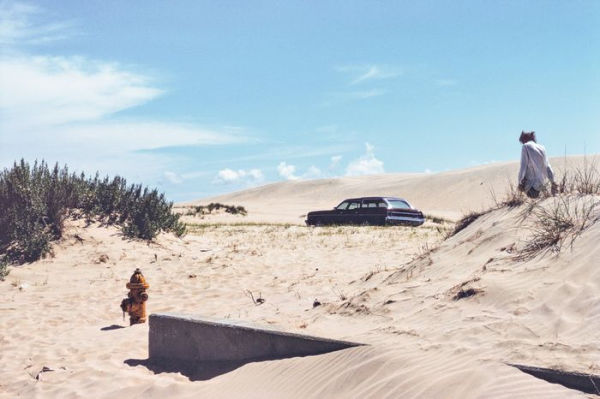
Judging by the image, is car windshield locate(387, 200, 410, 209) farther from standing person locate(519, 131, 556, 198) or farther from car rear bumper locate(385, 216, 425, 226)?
standing person locate(519, 131, 556, 198)

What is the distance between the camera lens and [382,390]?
4414 millimetres

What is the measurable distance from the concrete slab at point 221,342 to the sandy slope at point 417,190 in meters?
33.5

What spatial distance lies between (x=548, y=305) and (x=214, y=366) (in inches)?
126

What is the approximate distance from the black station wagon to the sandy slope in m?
19.6

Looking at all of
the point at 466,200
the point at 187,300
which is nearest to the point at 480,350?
the point at 187,300

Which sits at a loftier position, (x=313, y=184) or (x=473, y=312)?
(x=313, y=184)

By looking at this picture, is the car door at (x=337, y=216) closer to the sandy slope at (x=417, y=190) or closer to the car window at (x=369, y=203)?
the car window at (x=369, y=203)

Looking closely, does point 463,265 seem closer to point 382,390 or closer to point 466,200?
point 382,390

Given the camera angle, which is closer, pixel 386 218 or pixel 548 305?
pixel 548 305

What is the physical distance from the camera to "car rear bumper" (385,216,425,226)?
19047 mm

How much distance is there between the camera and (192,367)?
608 cm

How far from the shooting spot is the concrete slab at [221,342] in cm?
541

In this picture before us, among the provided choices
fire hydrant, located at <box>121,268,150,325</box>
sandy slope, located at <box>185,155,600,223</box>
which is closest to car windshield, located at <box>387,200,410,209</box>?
fire hydrant, located at <box>121,268,150,325</box>

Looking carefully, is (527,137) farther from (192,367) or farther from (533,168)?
(192,367)
